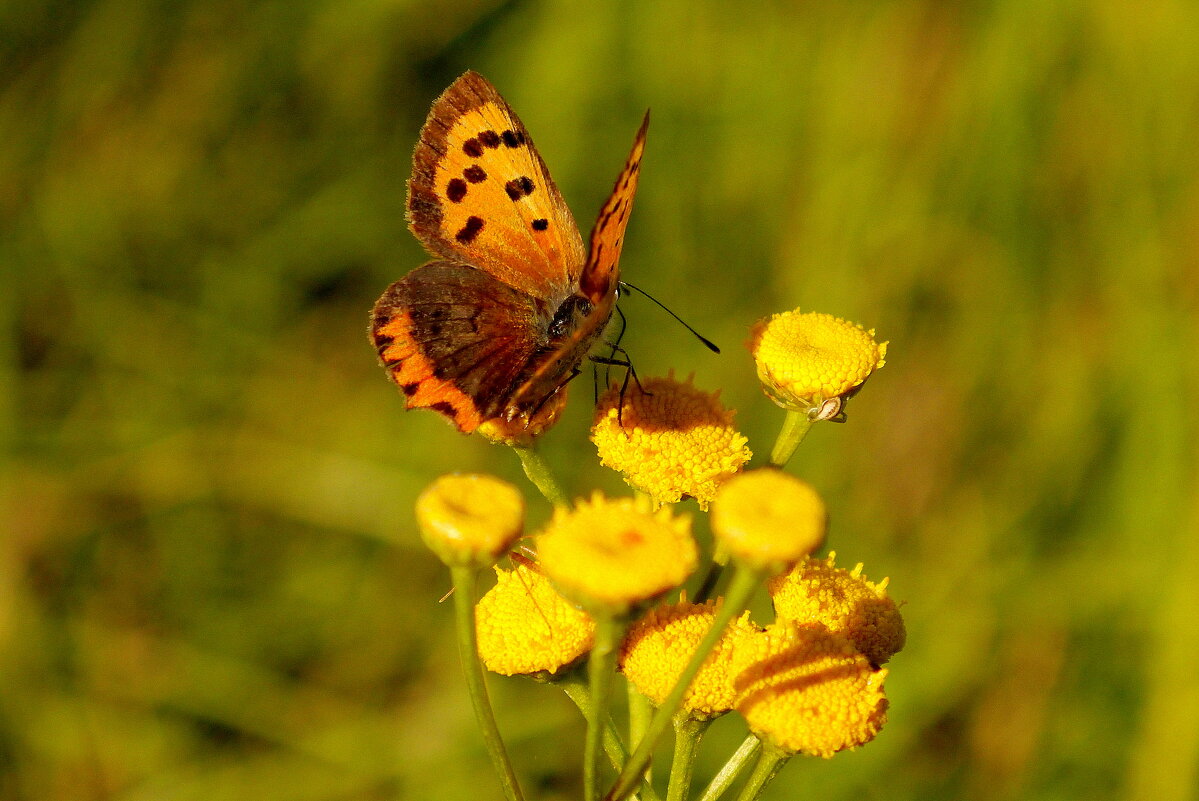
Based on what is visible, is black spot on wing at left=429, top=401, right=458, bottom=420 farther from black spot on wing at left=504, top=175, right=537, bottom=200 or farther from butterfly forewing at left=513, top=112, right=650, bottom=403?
black spot on wing at left=504, top=175, right=537, bottom=200

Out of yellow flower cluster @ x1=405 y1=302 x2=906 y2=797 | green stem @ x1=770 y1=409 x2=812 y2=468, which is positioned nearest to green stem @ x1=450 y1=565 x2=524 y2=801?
yellow flower cluster @ x1=405 y1=302 x2=906 y2=797

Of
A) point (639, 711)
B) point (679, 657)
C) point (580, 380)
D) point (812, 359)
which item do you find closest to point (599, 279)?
point (812, 359)

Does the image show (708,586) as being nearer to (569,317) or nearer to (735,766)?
(735,766)

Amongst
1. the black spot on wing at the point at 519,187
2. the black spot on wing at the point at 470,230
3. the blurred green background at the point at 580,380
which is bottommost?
the blurred green background at the point at 580,380

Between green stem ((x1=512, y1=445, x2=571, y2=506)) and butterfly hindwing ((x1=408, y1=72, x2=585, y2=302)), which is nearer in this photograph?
green stem ((x1=512, y1=445, x2=571, y2=506))

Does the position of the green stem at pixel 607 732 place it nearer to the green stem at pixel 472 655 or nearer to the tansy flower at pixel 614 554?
the green stem at pixel 472 655

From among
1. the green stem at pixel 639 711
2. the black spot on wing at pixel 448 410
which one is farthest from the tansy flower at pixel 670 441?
the green stem at pixel 639 711

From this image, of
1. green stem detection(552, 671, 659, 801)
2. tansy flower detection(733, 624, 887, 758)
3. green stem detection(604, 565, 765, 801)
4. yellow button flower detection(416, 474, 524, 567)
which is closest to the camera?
green stem detection(604, 565, 765, 801)
